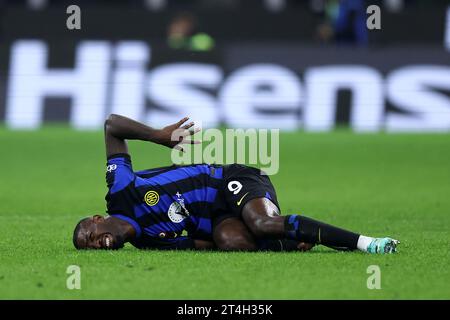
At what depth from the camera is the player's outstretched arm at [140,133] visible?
9.30 m

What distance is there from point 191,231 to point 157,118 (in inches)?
507

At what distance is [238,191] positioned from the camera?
366 inches

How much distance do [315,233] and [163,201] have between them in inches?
54.0

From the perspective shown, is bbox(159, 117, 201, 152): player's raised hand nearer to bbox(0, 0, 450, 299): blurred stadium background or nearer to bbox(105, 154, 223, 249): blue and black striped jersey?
bbox(105, 154, 223, 249): blue and black striped jersey

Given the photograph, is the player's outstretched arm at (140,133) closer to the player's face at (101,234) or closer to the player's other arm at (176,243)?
the player's face at (101,234)

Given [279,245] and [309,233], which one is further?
[279,245]

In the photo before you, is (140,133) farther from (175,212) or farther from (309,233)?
(309,233)

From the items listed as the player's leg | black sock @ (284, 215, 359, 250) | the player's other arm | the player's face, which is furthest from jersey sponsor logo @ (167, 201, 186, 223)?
black sock @ (284, 215, 359, 250)

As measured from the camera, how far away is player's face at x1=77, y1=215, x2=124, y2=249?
30.3 feet

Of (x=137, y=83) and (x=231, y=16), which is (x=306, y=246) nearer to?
(x=137, y=83)

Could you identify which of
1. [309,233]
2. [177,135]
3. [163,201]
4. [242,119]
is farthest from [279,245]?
[242,119]

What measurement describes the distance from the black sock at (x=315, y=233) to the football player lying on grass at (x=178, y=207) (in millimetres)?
59

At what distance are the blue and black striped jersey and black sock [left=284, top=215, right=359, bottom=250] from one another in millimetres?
823

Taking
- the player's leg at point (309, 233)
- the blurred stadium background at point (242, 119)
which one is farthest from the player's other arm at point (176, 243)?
the player's leg at point (309, 233)
